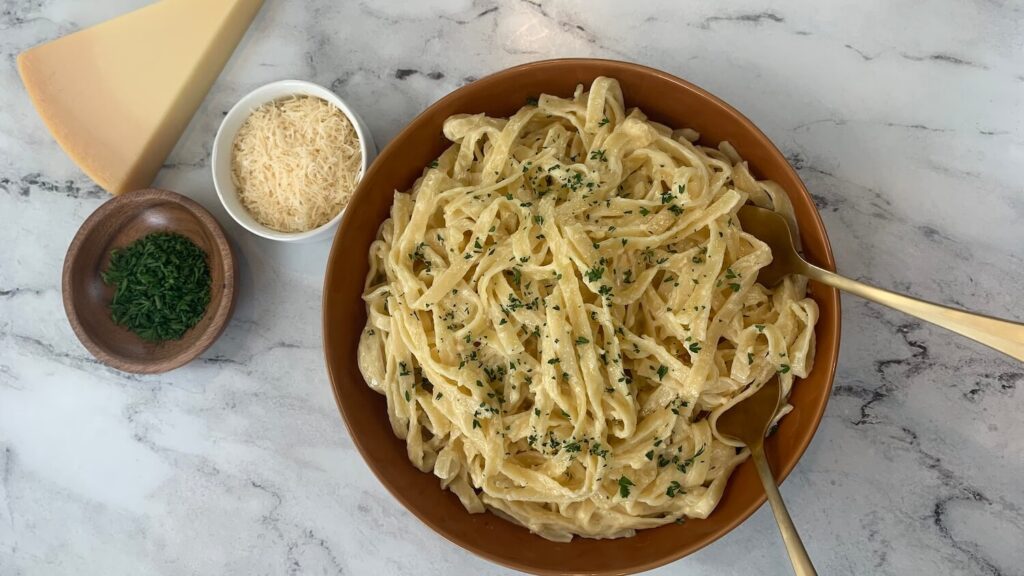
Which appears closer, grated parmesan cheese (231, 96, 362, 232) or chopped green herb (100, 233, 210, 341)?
grated parmesan cheese (231, 96, 362, 232)

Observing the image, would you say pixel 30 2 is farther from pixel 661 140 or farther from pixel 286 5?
pixel 661 140

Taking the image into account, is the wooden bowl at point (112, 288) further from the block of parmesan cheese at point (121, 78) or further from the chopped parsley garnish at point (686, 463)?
the chopped parsley garnish at point (686, 463)

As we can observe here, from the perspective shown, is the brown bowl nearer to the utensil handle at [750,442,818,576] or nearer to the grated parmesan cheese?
the utensil handle at [750,442,818,576]

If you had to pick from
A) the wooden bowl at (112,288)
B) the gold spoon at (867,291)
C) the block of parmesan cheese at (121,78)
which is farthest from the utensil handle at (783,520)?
the block of parmesan cheese at (121,78)

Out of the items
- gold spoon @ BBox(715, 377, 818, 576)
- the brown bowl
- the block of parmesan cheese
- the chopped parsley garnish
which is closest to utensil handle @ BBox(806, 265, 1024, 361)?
the brown bowl

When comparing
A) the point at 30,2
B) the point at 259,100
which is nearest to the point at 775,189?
the point at 259,100
